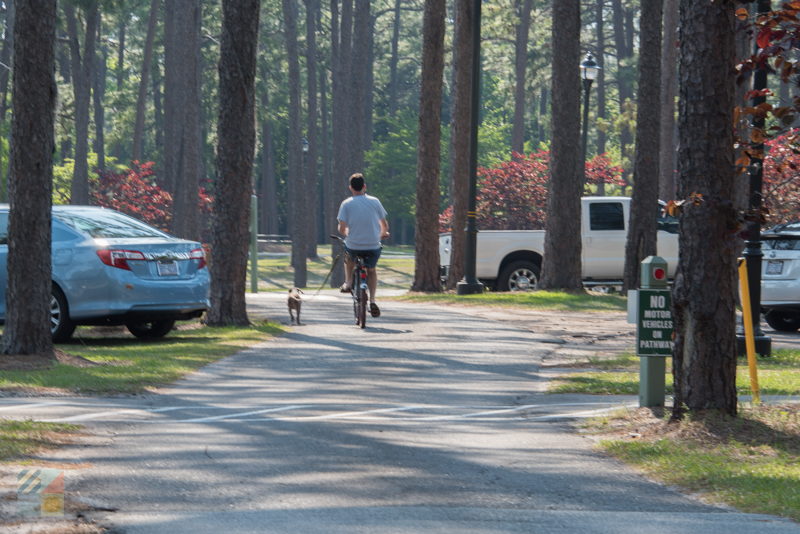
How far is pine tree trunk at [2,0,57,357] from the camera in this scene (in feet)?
42.4

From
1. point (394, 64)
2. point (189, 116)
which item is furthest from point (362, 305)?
point (394, 64)

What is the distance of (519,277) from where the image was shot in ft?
92.0

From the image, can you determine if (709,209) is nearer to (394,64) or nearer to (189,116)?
(189,116)

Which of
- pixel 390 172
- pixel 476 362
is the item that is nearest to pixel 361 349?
pixel 476 362

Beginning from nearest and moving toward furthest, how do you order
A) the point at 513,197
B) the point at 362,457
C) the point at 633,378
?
the point at 362,457
the point at 633,378
the point at 513,197

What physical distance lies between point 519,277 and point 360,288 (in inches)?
428

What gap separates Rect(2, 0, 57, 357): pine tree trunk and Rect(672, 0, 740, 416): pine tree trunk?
646 cm

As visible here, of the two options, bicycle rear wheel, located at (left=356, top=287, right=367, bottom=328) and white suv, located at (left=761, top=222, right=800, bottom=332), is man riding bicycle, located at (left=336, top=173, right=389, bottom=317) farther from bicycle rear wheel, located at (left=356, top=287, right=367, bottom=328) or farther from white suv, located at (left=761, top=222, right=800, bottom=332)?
white suv, located at (left=761, top=222, right=800, bottom=332)

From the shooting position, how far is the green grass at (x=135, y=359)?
1155 centimetres

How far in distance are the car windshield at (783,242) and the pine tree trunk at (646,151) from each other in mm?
4958

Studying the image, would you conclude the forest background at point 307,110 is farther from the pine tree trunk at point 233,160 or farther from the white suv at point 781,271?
the pine tree trunk at point 233,160

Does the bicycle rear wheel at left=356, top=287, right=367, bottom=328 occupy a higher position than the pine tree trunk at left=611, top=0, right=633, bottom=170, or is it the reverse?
the pine tree trunk at left=611, top=0, right=633, bottom=170

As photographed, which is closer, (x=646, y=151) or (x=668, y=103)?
(x=646, y=151)

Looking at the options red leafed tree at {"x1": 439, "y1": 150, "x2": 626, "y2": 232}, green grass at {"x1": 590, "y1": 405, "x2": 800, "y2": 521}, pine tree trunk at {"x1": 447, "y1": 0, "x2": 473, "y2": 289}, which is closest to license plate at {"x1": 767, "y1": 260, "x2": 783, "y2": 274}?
green grass at {"x1": 590, "y1": 405, "x2": 800, "y2": 521}
